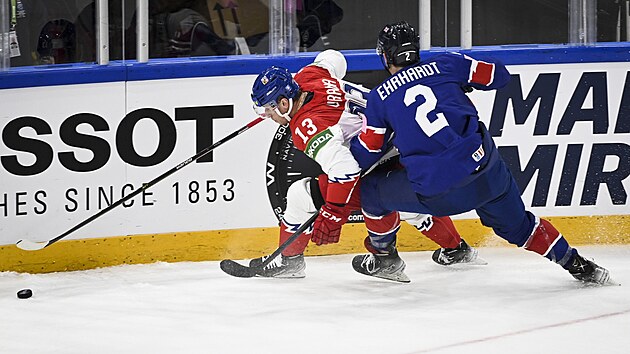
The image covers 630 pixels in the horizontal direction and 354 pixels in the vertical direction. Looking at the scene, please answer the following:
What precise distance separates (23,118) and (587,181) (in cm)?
251

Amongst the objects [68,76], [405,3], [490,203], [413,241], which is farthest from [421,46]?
[68,76]

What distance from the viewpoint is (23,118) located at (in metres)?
4.52

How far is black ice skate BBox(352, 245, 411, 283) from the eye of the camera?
14.3 ft

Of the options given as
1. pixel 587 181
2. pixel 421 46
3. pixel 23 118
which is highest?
pixel 421 46

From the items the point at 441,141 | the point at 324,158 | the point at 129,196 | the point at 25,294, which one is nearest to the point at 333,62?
the point at 324,158

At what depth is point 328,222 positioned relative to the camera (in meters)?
4.13

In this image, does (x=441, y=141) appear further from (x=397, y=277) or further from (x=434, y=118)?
(x=397, y=277)

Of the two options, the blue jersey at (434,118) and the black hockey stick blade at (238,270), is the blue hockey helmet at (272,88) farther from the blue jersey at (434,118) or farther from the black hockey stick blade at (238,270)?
the black hockey stick blade at (238,270)

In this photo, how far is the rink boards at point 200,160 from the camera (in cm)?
457

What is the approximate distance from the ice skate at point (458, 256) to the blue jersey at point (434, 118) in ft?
2.57

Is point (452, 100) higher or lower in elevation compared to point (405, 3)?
lower

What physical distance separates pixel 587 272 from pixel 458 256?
650mm

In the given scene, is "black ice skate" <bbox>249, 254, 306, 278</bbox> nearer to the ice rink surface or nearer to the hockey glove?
the ice rink surface

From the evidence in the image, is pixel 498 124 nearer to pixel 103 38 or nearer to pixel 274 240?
pixel 274 240
